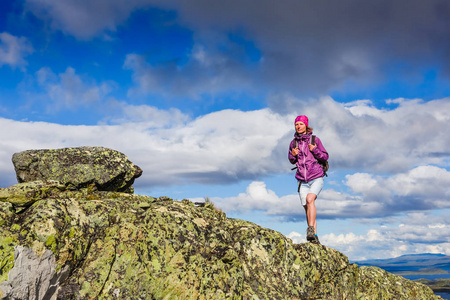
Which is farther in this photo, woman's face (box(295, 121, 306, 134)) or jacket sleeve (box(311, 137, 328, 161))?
woman's face (box(295, 121, 306, 134))

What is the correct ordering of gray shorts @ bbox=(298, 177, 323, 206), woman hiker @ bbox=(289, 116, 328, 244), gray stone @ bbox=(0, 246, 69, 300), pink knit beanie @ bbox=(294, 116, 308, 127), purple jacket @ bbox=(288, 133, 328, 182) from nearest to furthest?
gray stone @ bbox=(0, 246, 69, 300) → woman hiker @ bbox=(289, 116, 328, 244) → gray shorts @ bbox=(298, 177, 323, 206) → purple jacket @ bbox=(288, 133, 328, 182) → pink knit beanie @ bbox=(294, 116, 308, 127)

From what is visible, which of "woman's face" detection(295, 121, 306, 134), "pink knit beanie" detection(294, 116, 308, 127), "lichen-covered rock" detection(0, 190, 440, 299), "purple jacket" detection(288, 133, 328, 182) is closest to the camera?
"lichen-covered rock" detection(0, 190, 440, 299)

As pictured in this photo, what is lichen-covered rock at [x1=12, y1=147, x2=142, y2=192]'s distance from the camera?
15.5 metres

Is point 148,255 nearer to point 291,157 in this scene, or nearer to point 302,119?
point 291,157

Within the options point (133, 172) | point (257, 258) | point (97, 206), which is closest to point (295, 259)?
point (257, 258)

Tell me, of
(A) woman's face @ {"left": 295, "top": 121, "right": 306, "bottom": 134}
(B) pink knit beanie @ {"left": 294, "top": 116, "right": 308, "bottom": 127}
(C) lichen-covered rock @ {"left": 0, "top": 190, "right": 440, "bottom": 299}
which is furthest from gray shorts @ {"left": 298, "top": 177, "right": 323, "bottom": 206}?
(B) pink knit beanie @ {"left": 294, "top": 116, "right": 308, "bottom": 127}

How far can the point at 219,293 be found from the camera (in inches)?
416

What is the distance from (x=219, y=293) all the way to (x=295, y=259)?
393 cm

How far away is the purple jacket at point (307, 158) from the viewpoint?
15.8m

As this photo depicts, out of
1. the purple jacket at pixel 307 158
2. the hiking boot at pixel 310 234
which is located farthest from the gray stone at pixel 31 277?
the purple jacket at pixel 307 158

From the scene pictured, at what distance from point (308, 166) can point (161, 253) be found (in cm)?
811

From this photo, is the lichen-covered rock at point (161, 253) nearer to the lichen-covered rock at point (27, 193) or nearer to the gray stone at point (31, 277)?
the gray stone at point (31, 277)

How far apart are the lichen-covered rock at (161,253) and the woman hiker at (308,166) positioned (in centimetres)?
175

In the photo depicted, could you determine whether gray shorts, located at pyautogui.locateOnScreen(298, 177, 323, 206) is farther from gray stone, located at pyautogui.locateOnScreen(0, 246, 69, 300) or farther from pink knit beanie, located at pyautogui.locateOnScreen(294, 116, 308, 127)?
gray stone, located at pyautogui.locateOnScreen(0, 246, 69, 300)
